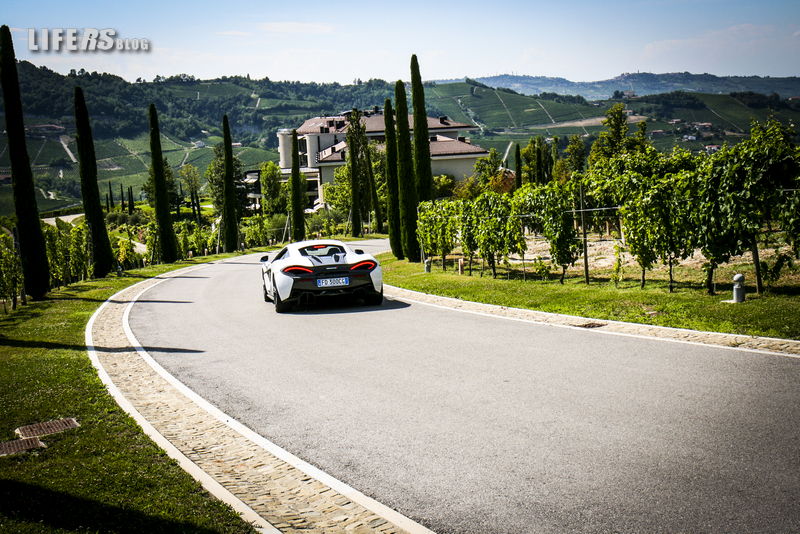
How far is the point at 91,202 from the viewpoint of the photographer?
101ft

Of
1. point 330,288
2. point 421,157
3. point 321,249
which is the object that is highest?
point 421,157

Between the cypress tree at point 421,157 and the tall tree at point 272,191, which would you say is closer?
the cypress tree at point 421,157

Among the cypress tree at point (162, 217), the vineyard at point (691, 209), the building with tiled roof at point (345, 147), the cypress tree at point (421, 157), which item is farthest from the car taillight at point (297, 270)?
Result: the building with tiled roof at point (345, 147)

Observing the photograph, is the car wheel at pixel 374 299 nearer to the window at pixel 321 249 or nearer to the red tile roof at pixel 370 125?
the window at pixel 321 249

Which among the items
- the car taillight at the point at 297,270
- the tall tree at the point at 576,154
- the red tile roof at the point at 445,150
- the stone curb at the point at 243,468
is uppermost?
the red tile roof at the point at 445,150

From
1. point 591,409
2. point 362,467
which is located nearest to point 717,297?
point 591,409

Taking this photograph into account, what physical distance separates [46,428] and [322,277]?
790 cm

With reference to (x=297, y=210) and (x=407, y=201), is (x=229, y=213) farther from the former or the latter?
(x=407, y=201)

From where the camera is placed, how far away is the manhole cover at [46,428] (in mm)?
6258

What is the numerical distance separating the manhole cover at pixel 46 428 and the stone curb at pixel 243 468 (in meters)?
0.61

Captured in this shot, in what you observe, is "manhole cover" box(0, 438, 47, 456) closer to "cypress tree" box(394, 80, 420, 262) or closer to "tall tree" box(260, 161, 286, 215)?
"cypress tree" box(394, 80, 420, 262)

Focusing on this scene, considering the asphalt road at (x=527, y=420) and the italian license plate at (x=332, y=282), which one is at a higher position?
the italian license plate at (x=332, y=282)

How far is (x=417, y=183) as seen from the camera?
27.3m

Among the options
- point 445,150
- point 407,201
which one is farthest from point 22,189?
point 445,150
